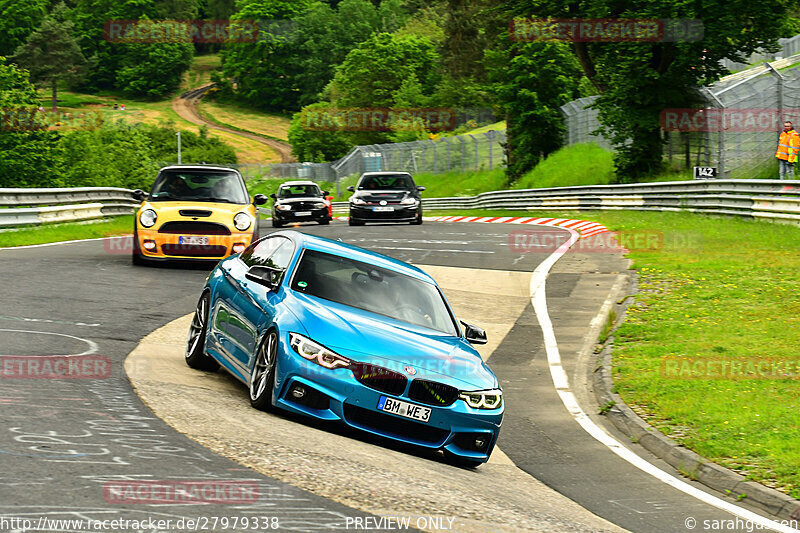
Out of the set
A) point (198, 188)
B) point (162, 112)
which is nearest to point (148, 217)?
Answer: point (198, 188)

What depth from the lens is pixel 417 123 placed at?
3425 inches

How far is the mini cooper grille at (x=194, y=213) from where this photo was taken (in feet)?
58.2

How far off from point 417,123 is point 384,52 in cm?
2325

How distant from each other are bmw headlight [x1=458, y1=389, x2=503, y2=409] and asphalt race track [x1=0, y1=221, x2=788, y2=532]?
743 millimetres

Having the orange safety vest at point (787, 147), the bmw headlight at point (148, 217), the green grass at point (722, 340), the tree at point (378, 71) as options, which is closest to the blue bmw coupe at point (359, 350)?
the green grass at point (722, 340)

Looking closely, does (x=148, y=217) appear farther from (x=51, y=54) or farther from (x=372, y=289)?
(x=51, y=54)

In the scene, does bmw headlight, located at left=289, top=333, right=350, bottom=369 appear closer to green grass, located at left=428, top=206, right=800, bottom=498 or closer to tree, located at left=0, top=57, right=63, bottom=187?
green grass, located at left=428, top=206, right=800, bottom=498

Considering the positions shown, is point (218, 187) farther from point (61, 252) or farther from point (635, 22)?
point (635, 22)

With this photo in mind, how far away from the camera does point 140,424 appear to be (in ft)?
23.1

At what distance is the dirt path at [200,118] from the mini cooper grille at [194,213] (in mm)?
112124

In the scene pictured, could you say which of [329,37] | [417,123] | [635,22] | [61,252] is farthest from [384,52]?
[61,252]

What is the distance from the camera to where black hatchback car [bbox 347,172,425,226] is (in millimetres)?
33125

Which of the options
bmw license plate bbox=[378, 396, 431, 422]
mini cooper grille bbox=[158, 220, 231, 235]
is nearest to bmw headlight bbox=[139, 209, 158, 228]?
mini cooper grille bbox=[158, 220, 231, 235]

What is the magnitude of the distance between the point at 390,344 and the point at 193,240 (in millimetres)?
10396
